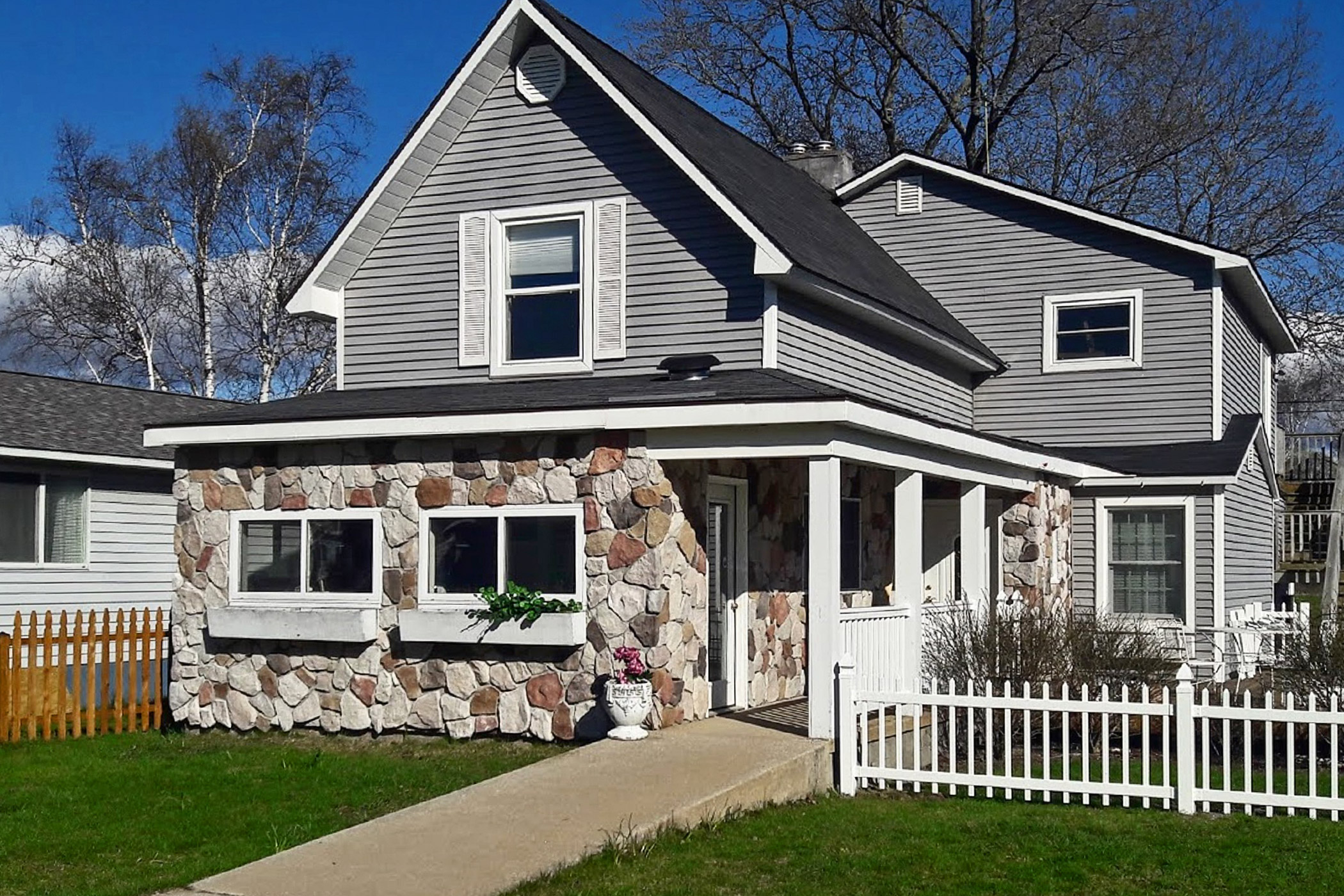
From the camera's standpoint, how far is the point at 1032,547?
56.2 feet

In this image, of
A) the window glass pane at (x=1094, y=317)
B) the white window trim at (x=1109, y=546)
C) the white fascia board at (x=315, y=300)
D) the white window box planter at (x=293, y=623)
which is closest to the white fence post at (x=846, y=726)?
the white window box planter at (x=293, y=623)

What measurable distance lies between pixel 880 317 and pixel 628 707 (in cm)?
565

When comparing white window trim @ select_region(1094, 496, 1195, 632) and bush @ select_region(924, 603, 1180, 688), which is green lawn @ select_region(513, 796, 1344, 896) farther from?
white window trim @ select_region(1094, 496, 1195, 632)

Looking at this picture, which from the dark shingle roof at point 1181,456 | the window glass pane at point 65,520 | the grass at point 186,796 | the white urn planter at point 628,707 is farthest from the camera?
the window glass pane at point 65,520

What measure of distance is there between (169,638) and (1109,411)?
12.1 m

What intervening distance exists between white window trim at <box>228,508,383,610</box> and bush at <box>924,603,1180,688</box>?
16.3 ft

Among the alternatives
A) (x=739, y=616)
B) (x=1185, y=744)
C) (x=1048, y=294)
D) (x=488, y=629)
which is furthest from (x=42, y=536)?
(x=1185, y=744)

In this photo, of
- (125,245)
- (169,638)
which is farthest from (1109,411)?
(125,245)

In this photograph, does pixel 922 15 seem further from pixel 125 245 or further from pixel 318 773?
pixel 318 773

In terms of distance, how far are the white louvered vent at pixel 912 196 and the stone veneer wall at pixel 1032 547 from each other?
509 cm

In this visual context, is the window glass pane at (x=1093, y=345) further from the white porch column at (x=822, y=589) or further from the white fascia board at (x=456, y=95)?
the white porch column at (x=822, y=589)

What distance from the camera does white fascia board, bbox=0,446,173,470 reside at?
18672 millimetres

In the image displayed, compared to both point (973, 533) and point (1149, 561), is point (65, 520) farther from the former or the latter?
point (1149, 561)

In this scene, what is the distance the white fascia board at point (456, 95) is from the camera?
1358 centimetres
